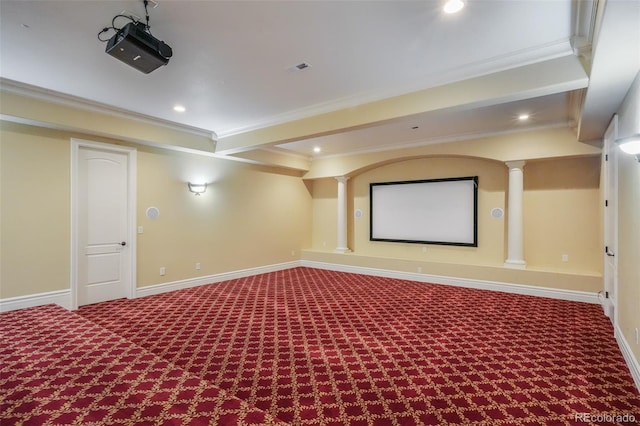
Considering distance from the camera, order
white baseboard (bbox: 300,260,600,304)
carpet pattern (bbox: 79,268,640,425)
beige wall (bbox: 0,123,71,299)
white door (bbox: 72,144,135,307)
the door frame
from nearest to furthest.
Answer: carpet pattern (bbox: 79,268,640,425)
beige wall (bbox: 0,123,71,299)
the door frame
white door (bbox: 72,144,135,307)
white baseboard (bbox: 300,260,600,304)

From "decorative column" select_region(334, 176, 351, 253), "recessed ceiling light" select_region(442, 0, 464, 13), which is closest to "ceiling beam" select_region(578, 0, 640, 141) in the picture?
"recessed ceiling light" select_region(442, 0, 464, 13)

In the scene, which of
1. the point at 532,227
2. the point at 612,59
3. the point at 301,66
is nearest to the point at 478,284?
the point at 532,227

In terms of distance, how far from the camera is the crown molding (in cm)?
383

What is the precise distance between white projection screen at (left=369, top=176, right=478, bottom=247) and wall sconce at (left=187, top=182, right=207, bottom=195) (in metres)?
3.92

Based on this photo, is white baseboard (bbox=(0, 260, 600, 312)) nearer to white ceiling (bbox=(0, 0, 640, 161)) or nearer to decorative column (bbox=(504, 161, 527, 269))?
decorative column (bbox=(504, 161, 527, 269))

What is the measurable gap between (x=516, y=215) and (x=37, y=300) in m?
7.57

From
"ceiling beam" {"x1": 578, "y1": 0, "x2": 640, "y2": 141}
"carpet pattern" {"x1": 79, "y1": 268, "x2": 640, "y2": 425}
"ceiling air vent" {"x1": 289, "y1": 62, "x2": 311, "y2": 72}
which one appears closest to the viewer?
"ceiling beam" {"x1": 578, "y1": 0, "x2": 640, "y2": 141}

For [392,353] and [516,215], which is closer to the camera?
[392,353]

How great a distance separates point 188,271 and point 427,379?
4.82m

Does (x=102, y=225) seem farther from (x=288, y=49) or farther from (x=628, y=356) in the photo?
(x=628, y=356)

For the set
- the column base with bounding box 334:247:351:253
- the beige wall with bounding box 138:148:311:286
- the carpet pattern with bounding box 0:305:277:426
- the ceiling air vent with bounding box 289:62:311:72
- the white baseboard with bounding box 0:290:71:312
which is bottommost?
the carpet pattern with bounding box 0:305:277:426

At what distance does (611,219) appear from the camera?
159 inches

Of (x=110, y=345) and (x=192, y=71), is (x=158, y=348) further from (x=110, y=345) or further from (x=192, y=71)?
(x=192, y=71)

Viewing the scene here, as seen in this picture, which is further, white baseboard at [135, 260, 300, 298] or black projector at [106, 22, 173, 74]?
white baseboard at [135, 260, 300, 298]
